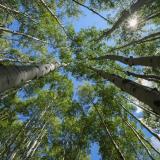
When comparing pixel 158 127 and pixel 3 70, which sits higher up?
pixel 3 70

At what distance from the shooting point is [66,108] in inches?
583

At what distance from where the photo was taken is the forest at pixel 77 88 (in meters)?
11.3

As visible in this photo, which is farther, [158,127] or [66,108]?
[66,108]

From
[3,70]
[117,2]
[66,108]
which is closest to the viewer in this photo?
[3,70]

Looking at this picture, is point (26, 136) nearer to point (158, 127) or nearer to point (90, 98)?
point (90, 98)

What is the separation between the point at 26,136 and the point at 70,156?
9.65 ft

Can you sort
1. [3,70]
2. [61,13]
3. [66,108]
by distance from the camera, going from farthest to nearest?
[66,108]
[61,13]
[3,70]

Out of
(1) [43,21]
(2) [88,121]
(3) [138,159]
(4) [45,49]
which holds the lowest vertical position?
(3) [138,159]

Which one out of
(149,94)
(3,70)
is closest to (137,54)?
(149,94)

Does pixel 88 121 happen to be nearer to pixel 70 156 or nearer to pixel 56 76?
pixel 70 156

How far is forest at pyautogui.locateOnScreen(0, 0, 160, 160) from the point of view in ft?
37.2

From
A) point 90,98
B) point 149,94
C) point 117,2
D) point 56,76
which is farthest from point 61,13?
point 149,94

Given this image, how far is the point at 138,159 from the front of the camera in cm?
1276

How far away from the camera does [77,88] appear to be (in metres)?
17.4
